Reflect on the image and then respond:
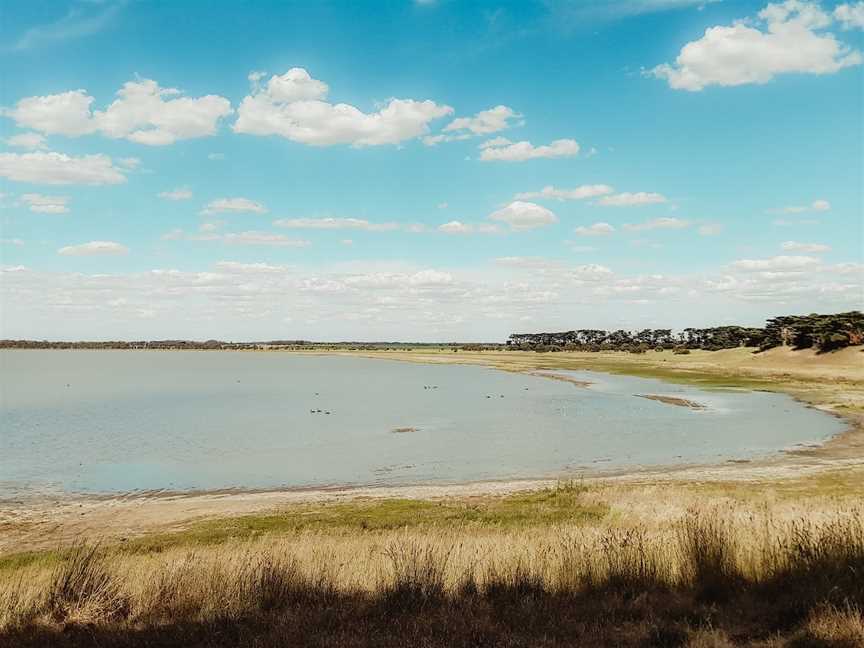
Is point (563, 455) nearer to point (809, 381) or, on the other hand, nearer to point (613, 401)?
point (613, 401)

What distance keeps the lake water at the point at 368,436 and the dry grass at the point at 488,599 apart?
70.7 ft

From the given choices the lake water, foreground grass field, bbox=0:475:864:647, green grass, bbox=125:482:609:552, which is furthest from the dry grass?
the lake water

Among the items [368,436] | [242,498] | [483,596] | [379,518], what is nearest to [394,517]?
[379,518]

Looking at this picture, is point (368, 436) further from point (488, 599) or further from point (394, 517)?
point (488, 599)

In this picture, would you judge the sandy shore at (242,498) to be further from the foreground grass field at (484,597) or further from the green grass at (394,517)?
the foreground grass field at (484,597)

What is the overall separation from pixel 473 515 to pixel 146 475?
68.1ft

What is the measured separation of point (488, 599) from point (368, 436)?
38.5 meters

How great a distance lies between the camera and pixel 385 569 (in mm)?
11211

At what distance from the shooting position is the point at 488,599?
355 inches

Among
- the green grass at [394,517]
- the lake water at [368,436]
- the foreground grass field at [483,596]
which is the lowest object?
the lake water at [368,436]

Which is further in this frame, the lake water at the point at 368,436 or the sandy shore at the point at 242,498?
the lake water at the point at 368,436

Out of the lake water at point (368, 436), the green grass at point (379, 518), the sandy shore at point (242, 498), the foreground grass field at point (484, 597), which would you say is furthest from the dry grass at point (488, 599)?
the lake water at point (368, 436)

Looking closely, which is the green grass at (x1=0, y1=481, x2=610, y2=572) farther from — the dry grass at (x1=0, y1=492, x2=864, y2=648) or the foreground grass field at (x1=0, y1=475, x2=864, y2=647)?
the dry grass at (x1=0, y1=492, x2=864, y2=648)

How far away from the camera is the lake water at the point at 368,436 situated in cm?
3397
